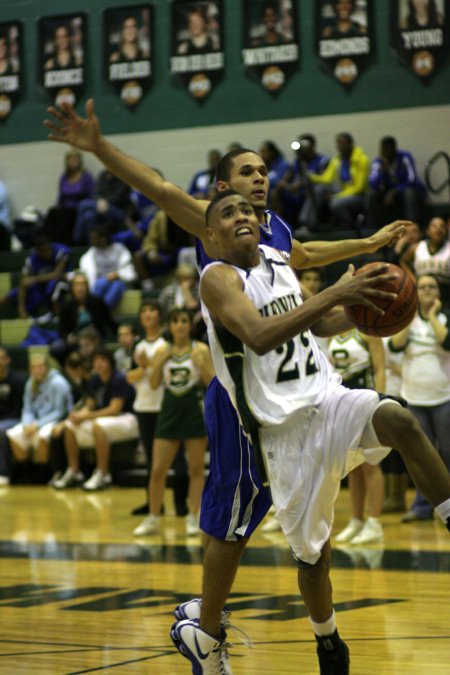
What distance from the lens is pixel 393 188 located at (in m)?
13.3

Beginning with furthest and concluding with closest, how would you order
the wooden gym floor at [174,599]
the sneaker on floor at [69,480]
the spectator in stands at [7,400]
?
the spectator in stands at [7,400] → the sneaker on floor at [69,480] → the wooden gym floor at [174,599]

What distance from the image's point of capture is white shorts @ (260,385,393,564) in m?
3.97

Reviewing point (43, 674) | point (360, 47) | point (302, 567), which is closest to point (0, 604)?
point (43, 674)

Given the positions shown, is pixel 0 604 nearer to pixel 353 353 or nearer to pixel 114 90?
pixel 353 353

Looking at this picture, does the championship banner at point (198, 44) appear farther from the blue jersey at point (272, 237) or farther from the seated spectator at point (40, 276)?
the blue jersey at point (272, 237)

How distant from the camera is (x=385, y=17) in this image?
14.6 m

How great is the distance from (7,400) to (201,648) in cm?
941

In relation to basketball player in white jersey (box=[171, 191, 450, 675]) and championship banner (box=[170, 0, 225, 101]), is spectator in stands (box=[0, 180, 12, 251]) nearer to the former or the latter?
championship banner (box=[170, 0, 225, 101])

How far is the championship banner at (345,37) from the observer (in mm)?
14719

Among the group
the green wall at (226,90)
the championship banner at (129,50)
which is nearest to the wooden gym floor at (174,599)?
the green wall at (226,90)

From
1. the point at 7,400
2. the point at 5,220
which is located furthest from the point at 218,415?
the point at 5,220

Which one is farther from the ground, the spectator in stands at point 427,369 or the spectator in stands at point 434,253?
the spectator in stands at point 434,253

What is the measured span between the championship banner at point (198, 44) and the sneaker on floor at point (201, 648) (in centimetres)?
1226

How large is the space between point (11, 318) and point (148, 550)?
7.69 meters
